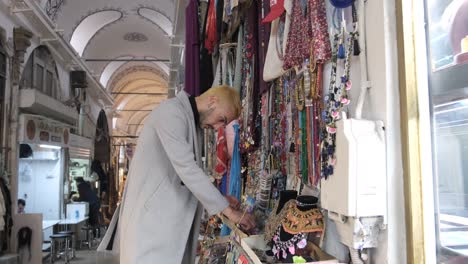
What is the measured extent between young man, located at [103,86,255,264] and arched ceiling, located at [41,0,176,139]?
4.87 meters

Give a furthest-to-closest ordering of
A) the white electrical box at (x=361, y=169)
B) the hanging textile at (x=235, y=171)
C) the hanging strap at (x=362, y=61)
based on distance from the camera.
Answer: the hanging textile at (x=235, y=171) < the hanging strap at (x=362, y=61) < the white electrical box at (x=361, y=169)

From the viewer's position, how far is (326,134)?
122cm

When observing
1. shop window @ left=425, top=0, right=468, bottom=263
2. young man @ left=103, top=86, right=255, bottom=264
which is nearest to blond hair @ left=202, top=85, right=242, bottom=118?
young man @ left=103, top=86, right=255, bottom=264

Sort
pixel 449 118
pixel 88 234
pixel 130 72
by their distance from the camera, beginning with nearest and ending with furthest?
pixel 449 118
pixel 88 234
pixel 130 72

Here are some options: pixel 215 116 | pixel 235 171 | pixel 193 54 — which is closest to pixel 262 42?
pixel 215 116

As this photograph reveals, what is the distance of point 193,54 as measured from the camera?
373cm

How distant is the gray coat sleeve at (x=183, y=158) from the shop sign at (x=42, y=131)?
5.43 m

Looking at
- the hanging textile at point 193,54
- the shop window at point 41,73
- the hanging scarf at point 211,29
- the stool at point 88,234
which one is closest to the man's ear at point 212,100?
the hanging scarf at point 211,29

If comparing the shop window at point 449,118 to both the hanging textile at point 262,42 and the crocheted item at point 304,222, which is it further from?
the hanging textile at point 262,42

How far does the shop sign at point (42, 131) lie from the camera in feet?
21.7

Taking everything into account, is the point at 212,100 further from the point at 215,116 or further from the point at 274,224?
the point at 274,224

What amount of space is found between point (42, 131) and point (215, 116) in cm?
636

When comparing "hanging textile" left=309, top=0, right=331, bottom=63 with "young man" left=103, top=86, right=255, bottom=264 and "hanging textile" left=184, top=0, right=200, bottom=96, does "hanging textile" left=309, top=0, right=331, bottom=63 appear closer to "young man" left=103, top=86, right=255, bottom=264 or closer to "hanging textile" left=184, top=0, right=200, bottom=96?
"young man" left=103, top=86, right=255, bottom=264

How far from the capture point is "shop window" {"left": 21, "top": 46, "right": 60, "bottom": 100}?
7191 millimetres
